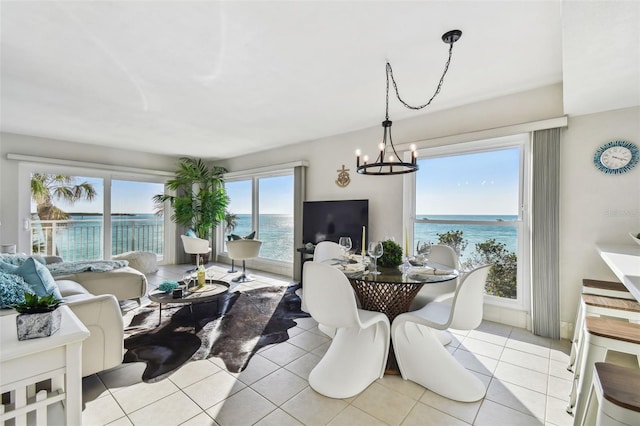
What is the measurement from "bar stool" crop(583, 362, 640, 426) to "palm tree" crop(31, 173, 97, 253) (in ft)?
23.4

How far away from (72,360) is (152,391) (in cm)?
102

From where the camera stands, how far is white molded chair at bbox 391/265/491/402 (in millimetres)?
1844

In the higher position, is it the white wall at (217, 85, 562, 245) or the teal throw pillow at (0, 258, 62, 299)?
the white wall at (217, 85, 562, 245)

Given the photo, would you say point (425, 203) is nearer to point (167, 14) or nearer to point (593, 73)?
point (593, 73)

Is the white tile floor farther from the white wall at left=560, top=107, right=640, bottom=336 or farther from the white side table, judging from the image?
the white wall at left=560, top=107, right=640, bottom=336

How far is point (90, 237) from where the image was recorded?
17.9 ft

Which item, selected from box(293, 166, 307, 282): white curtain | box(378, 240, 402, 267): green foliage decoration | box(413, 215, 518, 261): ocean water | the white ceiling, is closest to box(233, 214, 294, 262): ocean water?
box(293, 166, 307, 282): white curtain

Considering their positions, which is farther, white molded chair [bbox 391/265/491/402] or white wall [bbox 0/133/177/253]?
white wall [bbox 0/133/177/253]

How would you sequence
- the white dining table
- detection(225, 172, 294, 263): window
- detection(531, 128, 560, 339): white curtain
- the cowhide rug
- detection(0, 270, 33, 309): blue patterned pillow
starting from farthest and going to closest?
1. detection(225, 172, 294, 263): window
2. detection(531, 128, 560, 339): white curtain
3. the cowhide rug
4. detection(0, 270, 33, 309): blue patterned pillow
5. the white dining table

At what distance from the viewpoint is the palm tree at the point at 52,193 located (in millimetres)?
4902

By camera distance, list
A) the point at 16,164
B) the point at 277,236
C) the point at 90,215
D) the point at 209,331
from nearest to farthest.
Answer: the point at 209,331 < the point at 16,164 < the point at 90,215 < the point at 277,236

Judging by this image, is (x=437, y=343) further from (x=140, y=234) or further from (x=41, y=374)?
(x=140, y=234)

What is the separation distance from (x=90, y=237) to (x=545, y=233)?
7.26 metres

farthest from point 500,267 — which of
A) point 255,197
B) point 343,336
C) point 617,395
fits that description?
point 255,197
